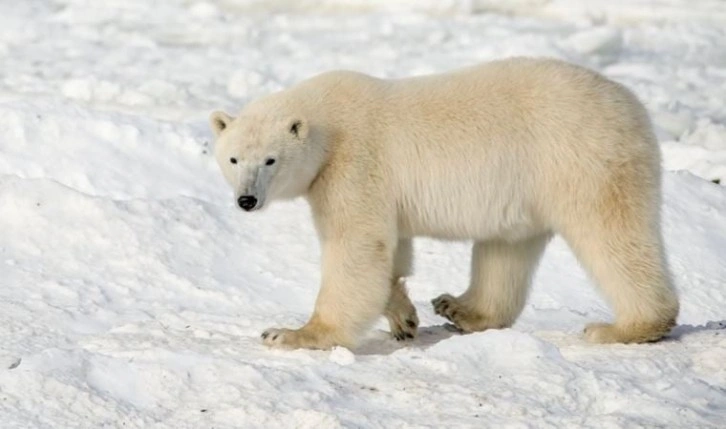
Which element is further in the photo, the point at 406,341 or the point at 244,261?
the point at 244,261

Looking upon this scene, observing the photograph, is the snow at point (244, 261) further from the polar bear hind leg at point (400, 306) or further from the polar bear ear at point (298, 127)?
the polar bear ear at point (298, 127)

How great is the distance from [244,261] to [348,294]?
6.34ft

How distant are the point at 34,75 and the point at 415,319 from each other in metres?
6.92

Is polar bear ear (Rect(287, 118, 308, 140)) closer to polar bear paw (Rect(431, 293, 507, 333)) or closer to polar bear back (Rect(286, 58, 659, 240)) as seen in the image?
polar bear back (Rect(286, 58, 659, 240))

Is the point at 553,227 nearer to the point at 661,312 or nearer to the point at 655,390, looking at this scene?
the point at 661,312

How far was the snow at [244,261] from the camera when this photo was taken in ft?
12.1

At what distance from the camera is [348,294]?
4457mm

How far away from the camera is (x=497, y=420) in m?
3.56

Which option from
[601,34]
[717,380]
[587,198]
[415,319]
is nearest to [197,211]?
[415,319]

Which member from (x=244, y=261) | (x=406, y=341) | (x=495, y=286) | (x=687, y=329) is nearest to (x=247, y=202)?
(x=406, y=341)

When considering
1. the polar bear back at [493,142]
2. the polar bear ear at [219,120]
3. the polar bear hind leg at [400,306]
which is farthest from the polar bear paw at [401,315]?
the polar bear ear at [219,120]

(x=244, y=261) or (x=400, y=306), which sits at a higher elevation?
(x=400, y=306)

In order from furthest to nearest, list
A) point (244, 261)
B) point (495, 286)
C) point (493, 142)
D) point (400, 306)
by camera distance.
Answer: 1. point (244, 261)
2. point (495, 286)
3. point (400, 306)
4. point (493, 142)

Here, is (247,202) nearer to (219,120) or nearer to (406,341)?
(219,120)
